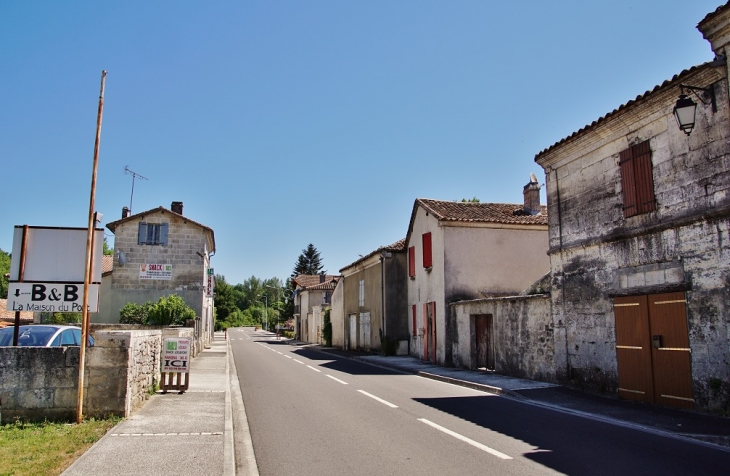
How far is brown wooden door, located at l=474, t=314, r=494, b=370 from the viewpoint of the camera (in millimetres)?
19000

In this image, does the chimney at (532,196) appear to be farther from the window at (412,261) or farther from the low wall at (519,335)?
the low wall at (519,335)

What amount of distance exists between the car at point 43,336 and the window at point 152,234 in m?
18.4

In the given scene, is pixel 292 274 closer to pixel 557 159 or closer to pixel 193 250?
pixel 193 250

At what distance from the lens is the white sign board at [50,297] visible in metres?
9.15

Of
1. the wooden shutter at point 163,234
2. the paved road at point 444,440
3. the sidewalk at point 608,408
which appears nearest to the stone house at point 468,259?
the sidewalk at point 608,408

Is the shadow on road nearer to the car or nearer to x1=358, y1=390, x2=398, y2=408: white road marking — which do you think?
x1=358, y1=390, x2=398, y2=408: white road marking

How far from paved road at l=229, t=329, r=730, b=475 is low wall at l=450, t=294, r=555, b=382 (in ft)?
10.5

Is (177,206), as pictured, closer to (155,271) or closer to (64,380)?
(155,271)

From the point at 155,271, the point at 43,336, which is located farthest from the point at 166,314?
the point at 43,336

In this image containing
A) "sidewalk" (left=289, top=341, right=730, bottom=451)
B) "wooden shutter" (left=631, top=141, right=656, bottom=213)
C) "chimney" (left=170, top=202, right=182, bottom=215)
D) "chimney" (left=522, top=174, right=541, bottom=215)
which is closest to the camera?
"sidewalk" (left=289, top=341, right=730, bottom=451)

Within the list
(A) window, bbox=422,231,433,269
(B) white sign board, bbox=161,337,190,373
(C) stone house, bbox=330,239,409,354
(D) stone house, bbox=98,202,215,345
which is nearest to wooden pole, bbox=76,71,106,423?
(B) white sign board, bbox=161,337,190,373

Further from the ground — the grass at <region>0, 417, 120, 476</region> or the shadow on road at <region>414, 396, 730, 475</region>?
the grass at <region>0, 417, 120, 476</region>

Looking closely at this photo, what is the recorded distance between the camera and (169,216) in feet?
105

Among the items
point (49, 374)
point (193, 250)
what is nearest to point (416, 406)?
point (49, 374)
